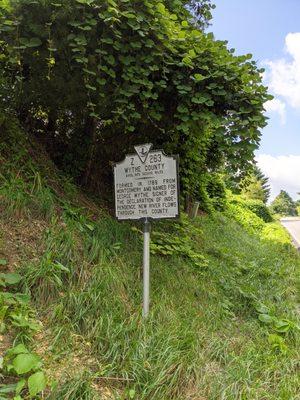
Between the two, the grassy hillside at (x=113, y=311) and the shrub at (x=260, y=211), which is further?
the shrub at (x=260, y=211)

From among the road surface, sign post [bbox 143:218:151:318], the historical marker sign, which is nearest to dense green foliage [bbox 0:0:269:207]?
the historical marker sign

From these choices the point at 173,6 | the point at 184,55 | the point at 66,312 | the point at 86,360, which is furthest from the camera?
the point at 173,6

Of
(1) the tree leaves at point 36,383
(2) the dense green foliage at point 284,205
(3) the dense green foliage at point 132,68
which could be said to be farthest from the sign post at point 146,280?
(2) the dense green foliage at point 284,205

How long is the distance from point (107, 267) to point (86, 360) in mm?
1120

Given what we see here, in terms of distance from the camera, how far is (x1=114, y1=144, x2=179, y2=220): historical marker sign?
12.7 feet

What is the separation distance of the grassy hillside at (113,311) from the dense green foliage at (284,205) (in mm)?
77627

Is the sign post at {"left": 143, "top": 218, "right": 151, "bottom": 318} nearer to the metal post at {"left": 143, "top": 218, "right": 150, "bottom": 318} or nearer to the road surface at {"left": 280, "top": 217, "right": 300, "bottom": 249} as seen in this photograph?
the metal post at {"left": 143, "top": 218, "right": 150, "bottom": 318}

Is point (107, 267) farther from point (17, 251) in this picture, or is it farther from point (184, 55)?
point (184, 55)

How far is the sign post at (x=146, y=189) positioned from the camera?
385 cm

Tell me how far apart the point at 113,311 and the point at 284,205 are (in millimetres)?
89359

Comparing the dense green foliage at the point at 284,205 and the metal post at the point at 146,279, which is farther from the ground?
the dense green foliage at the point at 284,205

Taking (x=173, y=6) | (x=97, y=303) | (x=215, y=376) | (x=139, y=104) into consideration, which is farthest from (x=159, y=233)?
(x=173, y=6)

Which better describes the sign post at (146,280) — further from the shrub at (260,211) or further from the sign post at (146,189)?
the shrub at (260,211)

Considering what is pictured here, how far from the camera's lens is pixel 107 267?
159 inches
